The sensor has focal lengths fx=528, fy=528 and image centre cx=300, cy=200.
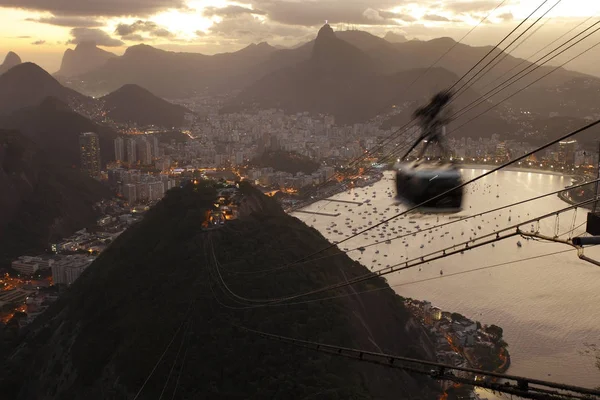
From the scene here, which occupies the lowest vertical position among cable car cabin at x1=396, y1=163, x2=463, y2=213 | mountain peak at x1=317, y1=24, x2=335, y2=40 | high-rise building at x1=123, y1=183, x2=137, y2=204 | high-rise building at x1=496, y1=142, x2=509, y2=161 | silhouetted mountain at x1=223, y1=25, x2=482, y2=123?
high-rise building at x1=123, y1=183, x2=137, y2=204

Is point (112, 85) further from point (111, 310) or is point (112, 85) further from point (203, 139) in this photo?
point (111, 310)

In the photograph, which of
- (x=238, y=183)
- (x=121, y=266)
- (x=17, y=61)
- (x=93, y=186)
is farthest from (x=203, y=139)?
(x=17, y=61)

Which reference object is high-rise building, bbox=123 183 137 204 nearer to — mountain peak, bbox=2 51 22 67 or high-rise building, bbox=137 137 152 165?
high-rise building, bbox=137 137 152 165

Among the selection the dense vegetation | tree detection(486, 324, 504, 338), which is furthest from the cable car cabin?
the dense vegetation

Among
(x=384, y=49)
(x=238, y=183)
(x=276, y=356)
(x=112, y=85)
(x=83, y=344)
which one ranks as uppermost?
(x=384, y=49)

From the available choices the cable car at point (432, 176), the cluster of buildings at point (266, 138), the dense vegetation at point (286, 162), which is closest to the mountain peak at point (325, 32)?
the cluster of buildings at point (266, 138)

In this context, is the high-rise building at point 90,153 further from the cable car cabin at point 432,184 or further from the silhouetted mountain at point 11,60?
the silhouetted mountain at point 11,60

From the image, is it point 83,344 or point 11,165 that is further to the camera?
point 11,165

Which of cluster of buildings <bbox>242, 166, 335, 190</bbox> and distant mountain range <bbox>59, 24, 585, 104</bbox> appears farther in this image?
distant mountain range <bbox>59, 24, 585, 104</bbox>
